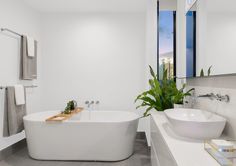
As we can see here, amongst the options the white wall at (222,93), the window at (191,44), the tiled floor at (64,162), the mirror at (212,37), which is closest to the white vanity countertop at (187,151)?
the white wall at (222,93)

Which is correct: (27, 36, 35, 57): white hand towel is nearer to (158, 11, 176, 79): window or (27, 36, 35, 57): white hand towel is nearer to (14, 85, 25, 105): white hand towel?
(14, 85, 25, 105): white hand towel

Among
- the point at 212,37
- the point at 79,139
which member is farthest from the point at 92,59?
the point at 212,37

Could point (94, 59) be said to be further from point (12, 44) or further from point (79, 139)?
point (79, 139)

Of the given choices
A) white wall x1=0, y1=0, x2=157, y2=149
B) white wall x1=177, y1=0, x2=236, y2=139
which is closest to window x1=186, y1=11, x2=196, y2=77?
white wall x1=177, y1=0, x2=236, y2=139

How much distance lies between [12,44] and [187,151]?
3148mm

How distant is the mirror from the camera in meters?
1.42

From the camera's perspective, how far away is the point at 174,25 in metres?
3.68

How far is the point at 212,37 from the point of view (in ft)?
5.60

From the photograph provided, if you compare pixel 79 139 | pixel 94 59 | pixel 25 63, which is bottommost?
pixel 79 139

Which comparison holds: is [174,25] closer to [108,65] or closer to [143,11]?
[143,11]

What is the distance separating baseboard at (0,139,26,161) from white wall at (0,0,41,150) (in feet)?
0.22

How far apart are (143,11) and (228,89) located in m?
2.83

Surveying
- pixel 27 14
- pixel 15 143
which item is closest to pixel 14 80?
pixel 15 143

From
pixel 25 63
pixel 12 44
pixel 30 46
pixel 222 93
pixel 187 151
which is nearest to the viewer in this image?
pixel 187 151
